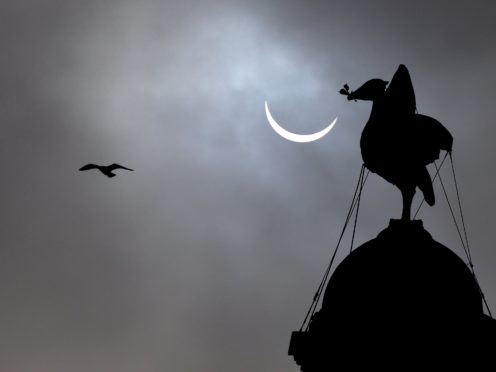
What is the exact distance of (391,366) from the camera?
989 inches

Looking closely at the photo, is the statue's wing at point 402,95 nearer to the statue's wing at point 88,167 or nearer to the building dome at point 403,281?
the building dome at point 403,281

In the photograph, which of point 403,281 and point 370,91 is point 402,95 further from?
Answer: point 403,281

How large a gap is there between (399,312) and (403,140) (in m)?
6.30

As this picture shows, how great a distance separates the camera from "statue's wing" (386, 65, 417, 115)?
3005cm

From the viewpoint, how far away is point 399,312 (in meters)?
25.8

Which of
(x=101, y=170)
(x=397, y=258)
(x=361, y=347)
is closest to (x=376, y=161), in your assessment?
(x=397, y=258)

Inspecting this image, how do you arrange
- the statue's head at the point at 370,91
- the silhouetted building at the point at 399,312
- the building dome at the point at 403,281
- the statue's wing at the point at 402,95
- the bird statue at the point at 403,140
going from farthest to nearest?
the statue's head at the point at 370,91 → the statue's wing at the point at 402,95 → the bird statue at the point at 403,140 → the building dome at the point at 403,281 → the silhouetted building at the point at 399,312

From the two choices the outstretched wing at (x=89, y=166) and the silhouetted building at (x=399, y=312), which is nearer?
the silhouetted building at (x=399, y=312)

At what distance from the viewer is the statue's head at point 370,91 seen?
30.6 metres

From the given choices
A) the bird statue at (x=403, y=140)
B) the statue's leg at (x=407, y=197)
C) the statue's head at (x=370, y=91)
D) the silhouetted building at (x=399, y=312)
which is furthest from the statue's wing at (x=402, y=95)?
the silhouetted building at (x=399, y=312)

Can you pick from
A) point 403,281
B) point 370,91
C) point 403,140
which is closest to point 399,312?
point 403,281

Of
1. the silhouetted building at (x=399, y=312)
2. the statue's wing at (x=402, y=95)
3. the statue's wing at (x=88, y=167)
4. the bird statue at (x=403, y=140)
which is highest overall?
the statue's wing at (x=402, y=95)

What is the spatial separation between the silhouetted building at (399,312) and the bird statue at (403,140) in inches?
73.7

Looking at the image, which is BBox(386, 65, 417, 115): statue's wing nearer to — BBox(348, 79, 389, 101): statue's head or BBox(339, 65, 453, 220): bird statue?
BBox(339, 65, 453, 220): bird statue
